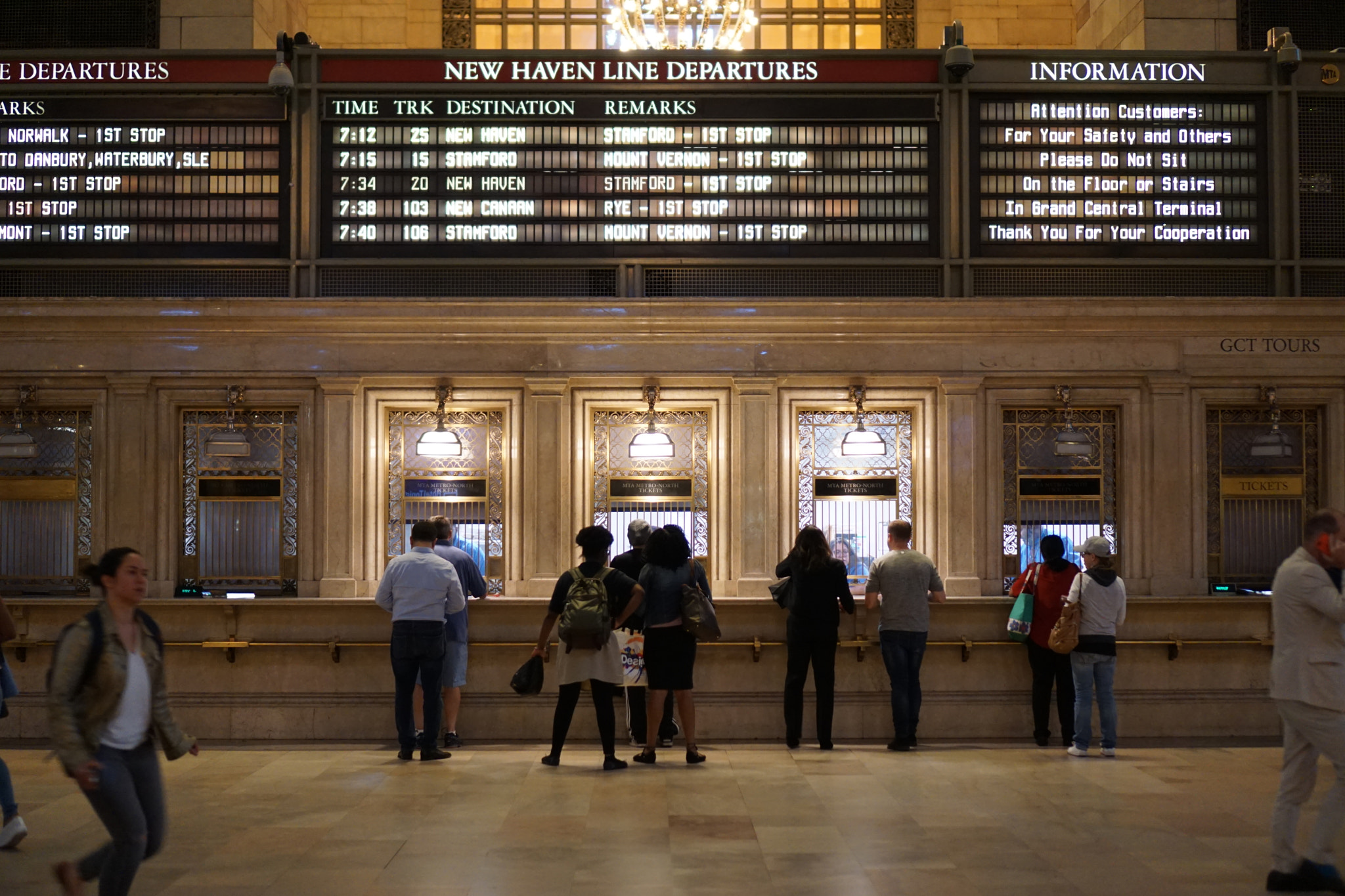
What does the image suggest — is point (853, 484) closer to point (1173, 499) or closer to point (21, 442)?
point (1173, 499)

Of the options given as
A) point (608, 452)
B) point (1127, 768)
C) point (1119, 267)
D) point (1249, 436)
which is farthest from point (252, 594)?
point (1249, 436)

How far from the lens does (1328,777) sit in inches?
321

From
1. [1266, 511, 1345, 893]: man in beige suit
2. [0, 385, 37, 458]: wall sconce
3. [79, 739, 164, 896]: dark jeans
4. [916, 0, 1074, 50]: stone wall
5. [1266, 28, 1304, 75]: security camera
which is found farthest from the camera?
[916, 0, 1074, 50]: stone wall

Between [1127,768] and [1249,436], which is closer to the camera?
[1127,768]

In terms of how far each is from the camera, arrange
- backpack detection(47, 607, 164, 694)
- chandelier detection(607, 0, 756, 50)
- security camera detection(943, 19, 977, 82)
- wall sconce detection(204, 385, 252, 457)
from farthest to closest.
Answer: chandelier detection(607, 0, 756, 50) < security camera detection(943, 19, 977, 82) < wall sconce detection(204, 385, 252, 457) < backpack detection(47, 607, 164, 694)

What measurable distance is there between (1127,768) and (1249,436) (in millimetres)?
4937

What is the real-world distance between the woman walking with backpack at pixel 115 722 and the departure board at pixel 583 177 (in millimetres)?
7356

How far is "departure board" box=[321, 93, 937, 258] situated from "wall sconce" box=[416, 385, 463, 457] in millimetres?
1314

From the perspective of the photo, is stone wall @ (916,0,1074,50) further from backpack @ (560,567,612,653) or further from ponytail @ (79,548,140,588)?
ponytail @ (79,548,140,588)

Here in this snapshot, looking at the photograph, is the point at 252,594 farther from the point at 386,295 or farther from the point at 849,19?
the point at 849,19

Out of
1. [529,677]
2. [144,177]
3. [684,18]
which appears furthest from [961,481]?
[144,177]

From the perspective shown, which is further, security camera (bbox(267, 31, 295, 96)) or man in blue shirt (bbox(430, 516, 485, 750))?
security camera (bbox(267, 31, 295, 96))

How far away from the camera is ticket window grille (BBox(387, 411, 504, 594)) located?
12188 millimetres

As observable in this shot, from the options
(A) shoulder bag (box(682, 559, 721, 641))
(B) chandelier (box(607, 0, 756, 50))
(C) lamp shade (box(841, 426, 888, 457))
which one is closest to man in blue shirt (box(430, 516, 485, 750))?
(A) shoulder bag (box(682, 559, 721, 641))
